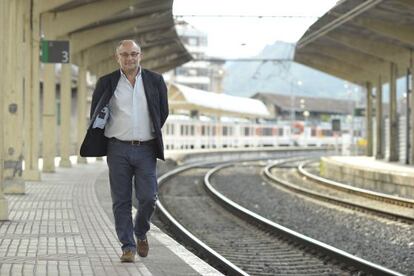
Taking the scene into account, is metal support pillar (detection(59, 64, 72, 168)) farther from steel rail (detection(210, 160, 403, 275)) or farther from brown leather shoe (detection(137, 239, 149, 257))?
brown leather shoe (detection(137, 239, 149, 257))

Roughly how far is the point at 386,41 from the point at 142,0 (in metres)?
9.85

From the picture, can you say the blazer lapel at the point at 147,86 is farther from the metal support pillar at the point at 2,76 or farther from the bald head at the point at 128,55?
the metal support pillar at the point at 2,76

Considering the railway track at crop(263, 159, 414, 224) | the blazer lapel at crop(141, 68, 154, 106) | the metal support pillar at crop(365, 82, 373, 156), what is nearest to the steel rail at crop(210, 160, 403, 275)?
the railway track at crop(263, 159, 414, 224)

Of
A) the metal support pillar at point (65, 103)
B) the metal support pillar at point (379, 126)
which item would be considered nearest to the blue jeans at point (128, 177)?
the metal support pillar at point (65, 103)

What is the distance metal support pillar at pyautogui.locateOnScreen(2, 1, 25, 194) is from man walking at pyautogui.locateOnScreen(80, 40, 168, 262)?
798 cm

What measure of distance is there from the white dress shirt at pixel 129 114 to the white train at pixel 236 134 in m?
41.2

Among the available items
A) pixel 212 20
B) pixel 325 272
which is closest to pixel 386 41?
pixel 212 20

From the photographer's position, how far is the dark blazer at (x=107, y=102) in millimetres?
6809

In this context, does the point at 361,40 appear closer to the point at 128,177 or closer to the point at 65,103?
the point at 65,103

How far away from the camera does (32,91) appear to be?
2034cm

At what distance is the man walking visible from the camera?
680 cm

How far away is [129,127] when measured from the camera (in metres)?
6.80

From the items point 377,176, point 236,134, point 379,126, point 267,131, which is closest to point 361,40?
point 379,126

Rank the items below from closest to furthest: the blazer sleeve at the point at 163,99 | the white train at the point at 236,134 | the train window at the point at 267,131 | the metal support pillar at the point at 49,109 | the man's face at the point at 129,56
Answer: the man's face at the point at 129,56, the blazer sleeve at the point at 163,99, the metal support pillar at the point at 49,109, the white train at the point at 236,134, the train window at the point at 267,131
